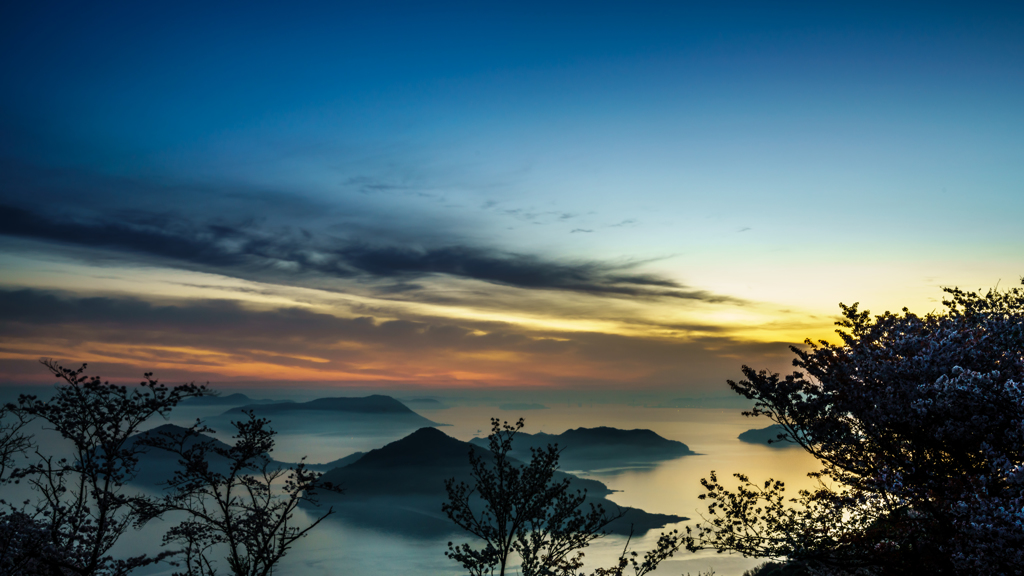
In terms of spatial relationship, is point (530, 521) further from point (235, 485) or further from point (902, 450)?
point (902, 450)

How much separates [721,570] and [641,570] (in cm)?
19500

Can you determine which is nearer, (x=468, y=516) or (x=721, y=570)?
(x=468, y=516)

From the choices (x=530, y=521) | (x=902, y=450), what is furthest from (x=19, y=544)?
(x=902, y=450)

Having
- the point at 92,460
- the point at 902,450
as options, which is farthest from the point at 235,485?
the point at 902,450

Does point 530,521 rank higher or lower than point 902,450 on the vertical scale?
lower

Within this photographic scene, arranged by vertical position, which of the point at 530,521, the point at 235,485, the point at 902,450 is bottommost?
the point at 530,521

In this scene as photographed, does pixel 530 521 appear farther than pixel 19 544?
Yes

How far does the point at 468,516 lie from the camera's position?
19.7 m

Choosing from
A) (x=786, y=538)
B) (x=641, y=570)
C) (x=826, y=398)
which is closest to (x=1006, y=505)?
(x=826, y=398)

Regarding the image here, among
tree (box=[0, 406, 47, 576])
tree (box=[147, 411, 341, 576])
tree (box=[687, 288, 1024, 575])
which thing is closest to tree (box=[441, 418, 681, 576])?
tree (box=[687, 288, 1024, 575])

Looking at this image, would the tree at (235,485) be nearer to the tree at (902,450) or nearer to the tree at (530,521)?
the tree at (530,521)

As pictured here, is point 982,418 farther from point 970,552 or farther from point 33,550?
point 33,550

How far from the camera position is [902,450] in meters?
14.1

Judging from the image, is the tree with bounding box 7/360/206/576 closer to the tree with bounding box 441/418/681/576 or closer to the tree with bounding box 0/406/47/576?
the tree with bounding box 0/406/47/576
